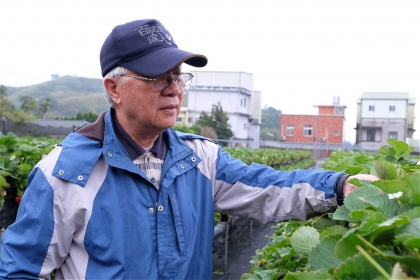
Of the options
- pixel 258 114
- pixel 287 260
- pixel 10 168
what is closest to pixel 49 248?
pixel 287 260

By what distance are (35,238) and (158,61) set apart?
2.49ft

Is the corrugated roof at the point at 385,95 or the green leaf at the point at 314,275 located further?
the corrugated roof at the point at 385,95

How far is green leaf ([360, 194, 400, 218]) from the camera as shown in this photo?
1211 millimetres

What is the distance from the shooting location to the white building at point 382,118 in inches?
2009

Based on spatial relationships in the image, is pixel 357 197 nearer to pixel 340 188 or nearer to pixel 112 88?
pixel 340 188

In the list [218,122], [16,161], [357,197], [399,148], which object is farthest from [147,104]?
[218,122]

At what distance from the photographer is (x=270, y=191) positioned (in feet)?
6.60

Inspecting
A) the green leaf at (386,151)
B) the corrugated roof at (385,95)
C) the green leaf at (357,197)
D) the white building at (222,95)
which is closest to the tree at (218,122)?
the white building at (222,95)

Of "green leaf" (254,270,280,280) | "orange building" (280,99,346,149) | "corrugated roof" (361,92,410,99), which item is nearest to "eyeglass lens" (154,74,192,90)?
"green leaf" (254,270,280,280)

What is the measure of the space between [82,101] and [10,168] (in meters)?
79.7

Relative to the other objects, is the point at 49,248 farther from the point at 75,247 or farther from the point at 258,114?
the point at 258,114

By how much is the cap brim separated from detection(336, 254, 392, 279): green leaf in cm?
110

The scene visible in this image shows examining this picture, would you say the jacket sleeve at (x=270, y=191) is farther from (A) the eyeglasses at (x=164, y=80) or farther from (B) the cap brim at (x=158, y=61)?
(B) the cap brim at (x=158, y=61)

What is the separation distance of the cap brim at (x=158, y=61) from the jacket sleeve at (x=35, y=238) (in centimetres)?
52
